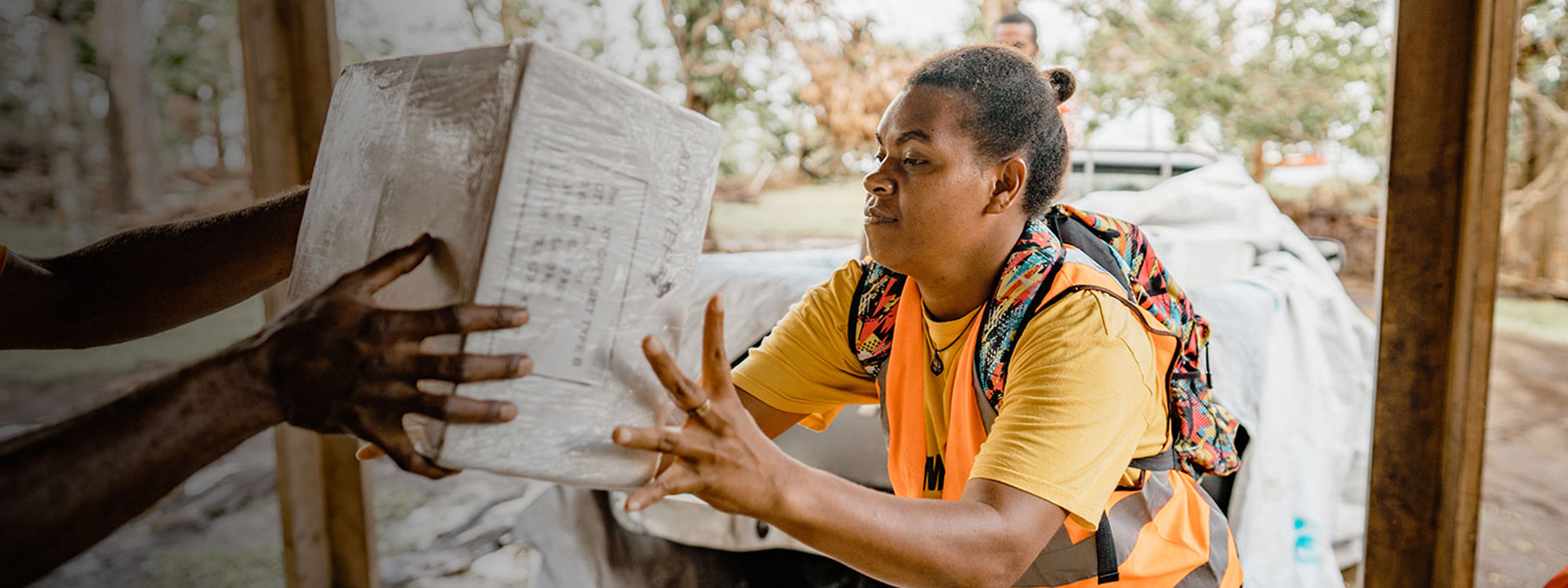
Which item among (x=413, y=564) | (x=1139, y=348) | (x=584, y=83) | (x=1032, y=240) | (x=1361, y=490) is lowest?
(x=413, y=564)

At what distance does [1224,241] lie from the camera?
3324mm

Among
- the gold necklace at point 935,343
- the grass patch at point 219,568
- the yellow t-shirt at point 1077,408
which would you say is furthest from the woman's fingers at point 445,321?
the grass patch at point 219,568

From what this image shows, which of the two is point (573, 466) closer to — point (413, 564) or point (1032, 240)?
point (1032, 240)

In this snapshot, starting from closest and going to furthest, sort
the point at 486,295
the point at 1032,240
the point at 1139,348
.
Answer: the point at 486,295 < the point at 1139,348 < the point at 1032,240

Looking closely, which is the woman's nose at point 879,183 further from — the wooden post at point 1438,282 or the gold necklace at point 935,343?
the wooden post at point 1438,282

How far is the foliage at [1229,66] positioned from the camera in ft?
28.4

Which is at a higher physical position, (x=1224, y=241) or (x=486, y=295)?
(x=486, y=295)

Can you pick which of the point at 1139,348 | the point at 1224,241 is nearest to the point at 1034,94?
the point at 1139,348

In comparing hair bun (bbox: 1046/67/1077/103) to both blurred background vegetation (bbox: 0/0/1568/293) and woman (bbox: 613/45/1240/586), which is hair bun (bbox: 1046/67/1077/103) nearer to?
woman (bbox: 613/45/1240/586)

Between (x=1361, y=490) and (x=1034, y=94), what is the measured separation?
2703mm

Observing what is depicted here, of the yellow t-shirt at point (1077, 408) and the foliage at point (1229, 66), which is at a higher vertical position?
the foliage at point (1229, 66)

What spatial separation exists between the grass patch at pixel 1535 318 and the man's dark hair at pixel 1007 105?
7822 millimetres

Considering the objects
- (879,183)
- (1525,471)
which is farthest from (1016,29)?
(1525,471)

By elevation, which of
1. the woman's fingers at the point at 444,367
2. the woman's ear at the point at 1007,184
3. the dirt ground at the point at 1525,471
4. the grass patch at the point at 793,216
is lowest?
the dirt ground at the point at 1525,471
